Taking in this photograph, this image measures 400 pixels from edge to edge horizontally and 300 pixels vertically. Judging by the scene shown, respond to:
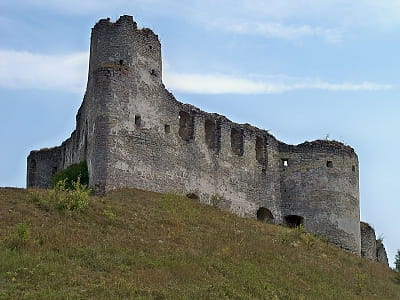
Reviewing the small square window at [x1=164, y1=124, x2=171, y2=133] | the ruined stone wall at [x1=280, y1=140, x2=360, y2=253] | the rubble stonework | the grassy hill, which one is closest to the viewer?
the grassy hill

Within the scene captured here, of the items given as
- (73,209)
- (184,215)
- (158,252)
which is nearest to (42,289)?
(158,252)

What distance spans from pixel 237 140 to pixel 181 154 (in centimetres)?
513

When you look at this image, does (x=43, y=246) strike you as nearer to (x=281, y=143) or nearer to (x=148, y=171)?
(x=148, y=171)

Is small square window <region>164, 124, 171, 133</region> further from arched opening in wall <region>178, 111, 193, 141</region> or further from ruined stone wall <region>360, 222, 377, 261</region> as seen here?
ruined stone wall <region>360, 222, 377, 261</region>

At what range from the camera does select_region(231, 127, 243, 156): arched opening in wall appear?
40781mm

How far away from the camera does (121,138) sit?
111ft

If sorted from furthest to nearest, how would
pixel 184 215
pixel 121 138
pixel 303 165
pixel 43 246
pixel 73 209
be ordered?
pixel 303 165
pixel 121 138
pixel 184 215
pixel 73 209
pixel 43 246

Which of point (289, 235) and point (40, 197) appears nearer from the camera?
point (40, 197)

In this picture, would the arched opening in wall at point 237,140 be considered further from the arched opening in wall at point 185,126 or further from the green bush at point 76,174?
the green bush at point 76,174

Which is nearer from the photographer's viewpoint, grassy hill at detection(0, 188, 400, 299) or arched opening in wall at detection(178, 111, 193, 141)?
grassy hill at detection(0, 188, 400, 299)

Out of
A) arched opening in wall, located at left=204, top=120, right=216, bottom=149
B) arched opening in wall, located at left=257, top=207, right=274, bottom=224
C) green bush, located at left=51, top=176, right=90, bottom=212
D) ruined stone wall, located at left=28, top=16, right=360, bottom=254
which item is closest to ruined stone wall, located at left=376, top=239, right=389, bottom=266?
ruined stone wall, located at left=28, top=16, right=360, bottom=254

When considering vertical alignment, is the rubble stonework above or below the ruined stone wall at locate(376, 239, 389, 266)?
above

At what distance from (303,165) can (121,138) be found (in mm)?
12134

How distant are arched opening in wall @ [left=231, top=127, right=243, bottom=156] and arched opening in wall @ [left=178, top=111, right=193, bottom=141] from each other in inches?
129
